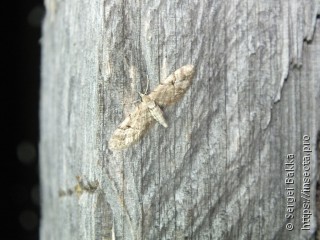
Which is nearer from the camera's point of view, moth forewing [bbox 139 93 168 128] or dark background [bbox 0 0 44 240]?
moth forewing [bbox 139 93 168 128]

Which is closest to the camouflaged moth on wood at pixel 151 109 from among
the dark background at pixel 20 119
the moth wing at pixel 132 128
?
the moth wing at pixel 132 128

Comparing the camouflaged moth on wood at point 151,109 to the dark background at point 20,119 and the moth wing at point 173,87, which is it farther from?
the dark background at point 20,119

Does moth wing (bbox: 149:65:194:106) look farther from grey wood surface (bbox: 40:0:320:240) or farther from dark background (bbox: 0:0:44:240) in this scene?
dark background (bbox: 0:0:44:240)

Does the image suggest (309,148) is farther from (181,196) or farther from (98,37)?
(98,37)

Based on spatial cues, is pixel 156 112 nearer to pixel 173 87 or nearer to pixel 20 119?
pixel 173 87

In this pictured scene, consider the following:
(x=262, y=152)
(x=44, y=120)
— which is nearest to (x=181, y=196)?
(x=262, y=152)

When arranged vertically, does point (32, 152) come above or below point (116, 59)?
below

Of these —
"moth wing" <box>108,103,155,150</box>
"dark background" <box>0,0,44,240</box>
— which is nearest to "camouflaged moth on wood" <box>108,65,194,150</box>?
"moth wing" <box>108,103,155,150</box>
